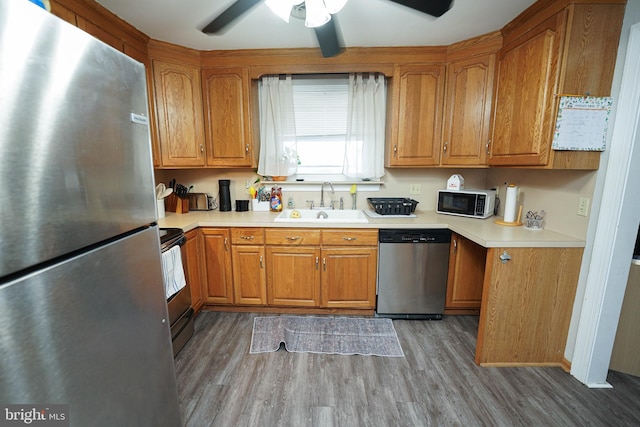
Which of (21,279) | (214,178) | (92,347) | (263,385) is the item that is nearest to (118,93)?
(21,279)

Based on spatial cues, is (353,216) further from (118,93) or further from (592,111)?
(118,93)

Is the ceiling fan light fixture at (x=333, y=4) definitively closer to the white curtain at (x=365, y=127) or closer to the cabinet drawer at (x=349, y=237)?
the white curtain at (x=365, y=127)

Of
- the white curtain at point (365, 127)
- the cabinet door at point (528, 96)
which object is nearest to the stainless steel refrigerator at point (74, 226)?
the white curtain at point (365, 127)

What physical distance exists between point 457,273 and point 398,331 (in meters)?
0.71

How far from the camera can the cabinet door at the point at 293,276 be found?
91.4 inches

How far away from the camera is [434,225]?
2.21 meters

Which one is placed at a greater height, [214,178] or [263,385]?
[214,178]

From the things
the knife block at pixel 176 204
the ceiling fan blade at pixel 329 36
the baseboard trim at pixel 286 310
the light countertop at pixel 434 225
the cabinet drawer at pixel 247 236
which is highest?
the ceiling fan blade at pixel 329 36

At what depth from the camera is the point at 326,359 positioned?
6.27 feet

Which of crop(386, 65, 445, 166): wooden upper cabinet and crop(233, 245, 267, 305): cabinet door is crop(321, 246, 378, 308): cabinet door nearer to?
crop(233, 245, 267, 305): cabinet door

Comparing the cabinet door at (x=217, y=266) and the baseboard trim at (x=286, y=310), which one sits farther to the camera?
the baseboard trim at (x=286, y=310)

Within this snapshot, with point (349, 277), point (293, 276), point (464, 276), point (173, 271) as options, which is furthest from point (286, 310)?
point (464, 276)

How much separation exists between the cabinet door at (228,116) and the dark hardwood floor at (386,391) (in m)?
1.62

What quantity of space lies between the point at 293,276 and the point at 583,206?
210 cm
